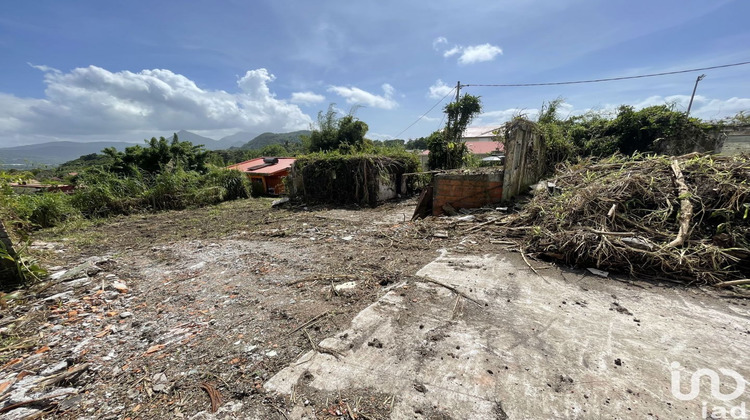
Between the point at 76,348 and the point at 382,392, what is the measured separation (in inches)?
98.8

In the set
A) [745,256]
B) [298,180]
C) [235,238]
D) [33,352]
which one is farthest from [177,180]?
[745,256]

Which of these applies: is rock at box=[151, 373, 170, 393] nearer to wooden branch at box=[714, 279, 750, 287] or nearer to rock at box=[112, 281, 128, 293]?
rock at box=[112, 281, 128, 293]

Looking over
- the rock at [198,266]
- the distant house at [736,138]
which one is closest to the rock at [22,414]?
the rock at [198,266]

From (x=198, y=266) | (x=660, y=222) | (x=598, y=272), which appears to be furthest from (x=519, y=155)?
(x=198, y=266)

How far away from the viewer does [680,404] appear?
1.45 m

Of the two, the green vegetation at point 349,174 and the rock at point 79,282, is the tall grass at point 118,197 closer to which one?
the green vegetation at point 349,174

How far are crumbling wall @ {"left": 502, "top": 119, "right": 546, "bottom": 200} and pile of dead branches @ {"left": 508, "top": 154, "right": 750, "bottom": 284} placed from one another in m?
1.70

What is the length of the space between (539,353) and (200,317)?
9.60 feet

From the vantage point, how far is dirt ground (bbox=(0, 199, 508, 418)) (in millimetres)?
1633

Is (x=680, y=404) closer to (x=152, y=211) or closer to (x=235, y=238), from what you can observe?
(x=235, y=238)

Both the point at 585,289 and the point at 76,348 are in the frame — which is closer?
the point at 76,348

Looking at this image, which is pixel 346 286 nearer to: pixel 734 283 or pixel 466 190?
pixel 734 283

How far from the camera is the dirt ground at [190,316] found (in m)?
1.63

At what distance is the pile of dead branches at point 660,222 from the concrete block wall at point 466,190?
1.71 m
